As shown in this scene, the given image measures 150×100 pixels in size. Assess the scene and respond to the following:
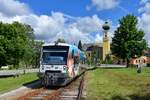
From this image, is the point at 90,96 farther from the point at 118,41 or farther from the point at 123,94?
the point at 118,41

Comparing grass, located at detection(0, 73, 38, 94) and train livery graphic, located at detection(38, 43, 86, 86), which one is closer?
grass, located at detection(0, 73, 38, 94)

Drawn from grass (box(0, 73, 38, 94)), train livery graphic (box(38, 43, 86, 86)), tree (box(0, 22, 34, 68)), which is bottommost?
grass (box(0, 73, 38, 94))

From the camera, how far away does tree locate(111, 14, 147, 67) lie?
89250 millimetres

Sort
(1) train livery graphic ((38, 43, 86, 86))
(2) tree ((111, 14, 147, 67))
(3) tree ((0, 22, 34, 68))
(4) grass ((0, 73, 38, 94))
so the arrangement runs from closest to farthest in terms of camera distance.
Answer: (4) grass ((0, 73, 38, 94))
(1) train livery graphic ((38, 43, 86, 86))
(3) tree ((0, 22, 34, 68))
(2) tree ((111, 14, 147, 67))

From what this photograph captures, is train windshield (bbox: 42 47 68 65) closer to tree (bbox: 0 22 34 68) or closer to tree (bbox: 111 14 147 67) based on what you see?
tree (bbox: 0 22 34 68)

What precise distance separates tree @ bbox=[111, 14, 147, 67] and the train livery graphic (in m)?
59.1

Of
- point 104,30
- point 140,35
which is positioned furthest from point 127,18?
point 104,30

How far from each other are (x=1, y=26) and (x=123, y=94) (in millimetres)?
68002

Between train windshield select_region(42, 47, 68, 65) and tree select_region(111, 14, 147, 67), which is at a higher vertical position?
tree select_region(111, 14, 147, 67)

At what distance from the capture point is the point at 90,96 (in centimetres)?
2294

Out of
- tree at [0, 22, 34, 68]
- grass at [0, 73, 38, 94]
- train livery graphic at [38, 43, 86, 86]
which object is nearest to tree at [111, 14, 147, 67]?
tree at [0, 22, 34, 68]

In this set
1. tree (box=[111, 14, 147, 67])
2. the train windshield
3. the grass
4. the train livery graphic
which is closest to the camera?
the grass

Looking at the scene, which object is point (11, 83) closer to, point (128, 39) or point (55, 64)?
point (55, 64)

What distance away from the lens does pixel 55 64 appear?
98.0 feet
